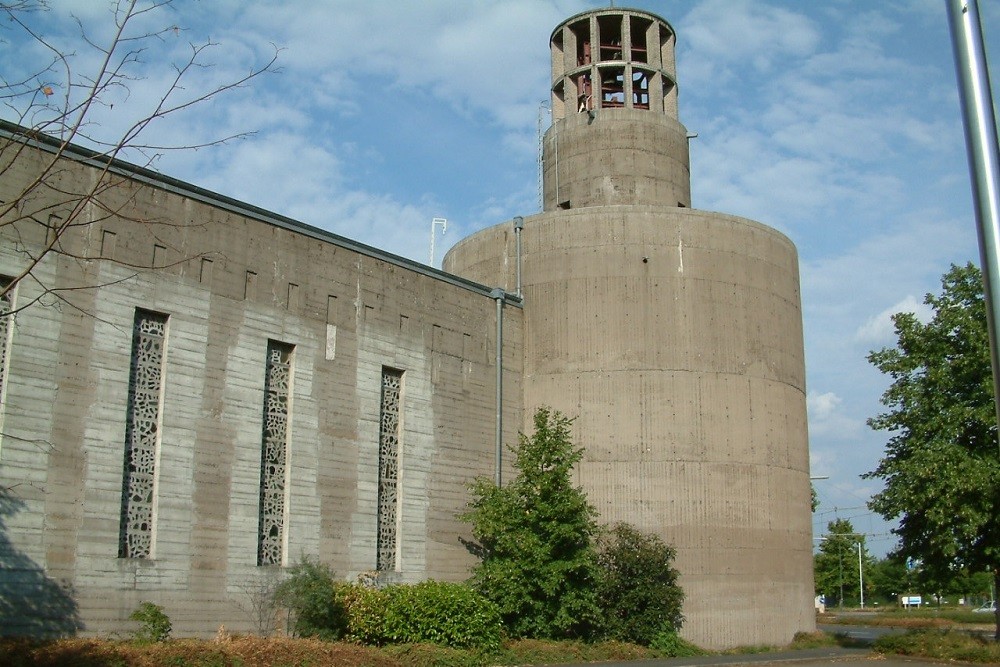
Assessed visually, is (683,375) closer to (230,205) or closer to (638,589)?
(638,589)

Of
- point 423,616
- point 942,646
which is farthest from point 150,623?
point 942,646

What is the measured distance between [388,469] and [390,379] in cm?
218

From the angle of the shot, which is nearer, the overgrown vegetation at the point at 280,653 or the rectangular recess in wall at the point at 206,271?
the overgrown vegetation at the point at 280,653

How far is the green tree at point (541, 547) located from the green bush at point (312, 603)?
4.46 meters

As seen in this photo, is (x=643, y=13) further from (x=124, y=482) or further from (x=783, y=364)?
(x=124, y=482)

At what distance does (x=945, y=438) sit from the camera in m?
26.6

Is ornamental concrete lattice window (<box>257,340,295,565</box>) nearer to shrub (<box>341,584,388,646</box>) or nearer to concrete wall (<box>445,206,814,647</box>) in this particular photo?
shrub (<box>341,584,388,646</box>)

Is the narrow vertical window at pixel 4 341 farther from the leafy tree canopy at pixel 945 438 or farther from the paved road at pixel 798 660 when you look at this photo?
the leafy tree canopy at pixel 945 438

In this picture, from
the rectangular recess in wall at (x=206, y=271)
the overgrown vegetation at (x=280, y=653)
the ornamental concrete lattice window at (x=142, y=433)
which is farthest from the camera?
the rectangular recess in wall at (x=206, y=271)

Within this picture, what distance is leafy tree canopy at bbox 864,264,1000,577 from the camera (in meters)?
25.4

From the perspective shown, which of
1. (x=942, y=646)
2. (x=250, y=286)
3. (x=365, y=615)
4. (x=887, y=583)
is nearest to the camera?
(x=365, y=615)

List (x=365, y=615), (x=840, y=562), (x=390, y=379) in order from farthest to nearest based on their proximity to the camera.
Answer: (x=840, y=562), (x=390, y=379), (x=365, y=615)

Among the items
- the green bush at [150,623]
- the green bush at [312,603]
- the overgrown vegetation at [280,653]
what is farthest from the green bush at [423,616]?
the green bush at [150,623]

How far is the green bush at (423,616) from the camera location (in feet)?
69.8
